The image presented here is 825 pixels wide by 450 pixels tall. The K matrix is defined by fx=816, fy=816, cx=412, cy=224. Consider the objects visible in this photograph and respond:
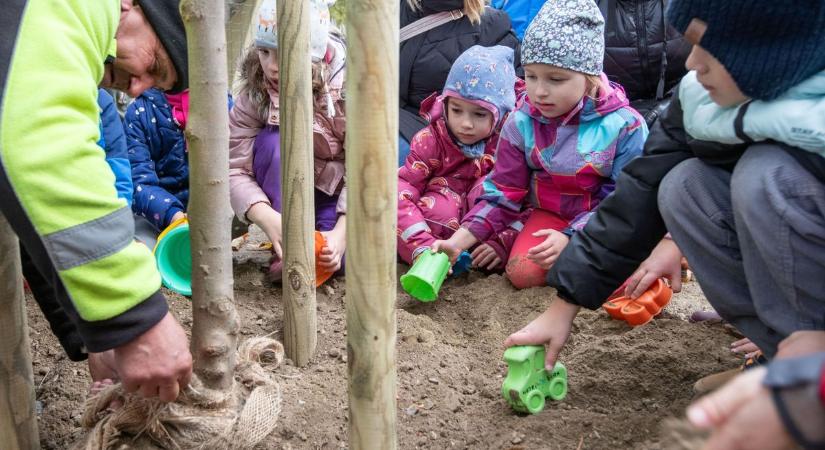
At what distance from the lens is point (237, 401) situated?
184cm

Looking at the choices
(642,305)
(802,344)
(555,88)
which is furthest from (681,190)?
(555,88)

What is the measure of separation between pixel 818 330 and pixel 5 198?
1408 millimetres

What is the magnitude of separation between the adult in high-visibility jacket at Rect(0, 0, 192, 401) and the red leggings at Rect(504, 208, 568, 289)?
1.72m

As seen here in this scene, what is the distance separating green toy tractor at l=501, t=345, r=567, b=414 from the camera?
6.54 feet

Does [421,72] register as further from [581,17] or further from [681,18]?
[681,18]

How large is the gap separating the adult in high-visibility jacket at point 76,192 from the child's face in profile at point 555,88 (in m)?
1.83

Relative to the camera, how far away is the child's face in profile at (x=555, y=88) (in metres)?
3.00

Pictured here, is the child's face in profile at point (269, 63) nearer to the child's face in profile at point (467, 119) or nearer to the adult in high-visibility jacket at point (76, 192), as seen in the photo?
the child's face in profile at point (467, 119)

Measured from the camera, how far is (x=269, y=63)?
10.4ft

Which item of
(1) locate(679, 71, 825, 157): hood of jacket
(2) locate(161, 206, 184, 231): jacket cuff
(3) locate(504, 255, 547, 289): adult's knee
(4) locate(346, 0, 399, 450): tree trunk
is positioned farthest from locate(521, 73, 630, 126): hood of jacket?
(4) locate(346, 0, 399, 450): tree trunk

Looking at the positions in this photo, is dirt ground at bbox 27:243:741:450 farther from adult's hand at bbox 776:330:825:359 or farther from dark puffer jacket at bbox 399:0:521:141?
dark puffer jacket at bbox 399:0:521:141

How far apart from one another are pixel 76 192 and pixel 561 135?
2099 millimetres

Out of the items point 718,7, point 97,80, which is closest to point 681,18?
point 718,7

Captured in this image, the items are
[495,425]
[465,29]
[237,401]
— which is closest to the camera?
[237,401]
